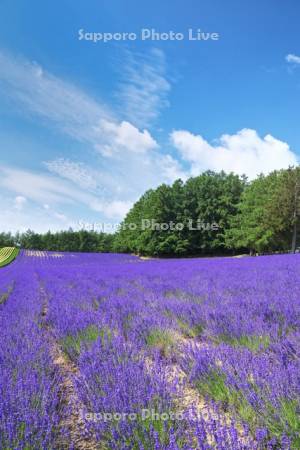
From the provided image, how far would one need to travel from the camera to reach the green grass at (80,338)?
260 centimetres

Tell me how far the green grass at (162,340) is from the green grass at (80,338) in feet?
1.21

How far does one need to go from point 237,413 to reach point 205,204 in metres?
33.1

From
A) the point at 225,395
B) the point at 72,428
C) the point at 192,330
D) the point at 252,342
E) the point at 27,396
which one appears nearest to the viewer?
the point at 27,396

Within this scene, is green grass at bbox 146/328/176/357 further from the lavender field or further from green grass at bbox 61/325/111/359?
green grass at bbox 61/325/111/359

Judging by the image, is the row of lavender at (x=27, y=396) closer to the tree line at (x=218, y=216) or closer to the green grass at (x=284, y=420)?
the green grass at (x=284, y=420)

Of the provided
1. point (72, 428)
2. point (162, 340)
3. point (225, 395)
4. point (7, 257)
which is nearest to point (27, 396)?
point (72, 428)

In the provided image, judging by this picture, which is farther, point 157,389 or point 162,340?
point 162,340

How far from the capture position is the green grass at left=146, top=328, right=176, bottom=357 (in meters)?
2.62

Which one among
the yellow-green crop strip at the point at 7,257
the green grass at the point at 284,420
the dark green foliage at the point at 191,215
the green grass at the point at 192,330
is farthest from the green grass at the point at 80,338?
the dark green foliage at the point at 191,215

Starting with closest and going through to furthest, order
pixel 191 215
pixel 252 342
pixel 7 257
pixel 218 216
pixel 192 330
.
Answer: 1. pixel 252 342
2. pixel 192 330
3. pixel 7 257
4. pixel 218 216
5. pixel 191 215

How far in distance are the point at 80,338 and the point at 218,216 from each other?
32166 mm

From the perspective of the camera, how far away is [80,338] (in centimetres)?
275

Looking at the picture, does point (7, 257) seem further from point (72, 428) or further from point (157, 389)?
point (157, 389)

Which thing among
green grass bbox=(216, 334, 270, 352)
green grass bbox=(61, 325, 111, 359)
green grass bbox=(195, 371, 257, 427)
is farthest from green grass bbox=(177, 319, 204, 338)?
green grass bbox=(195, 371, 257, 427)
